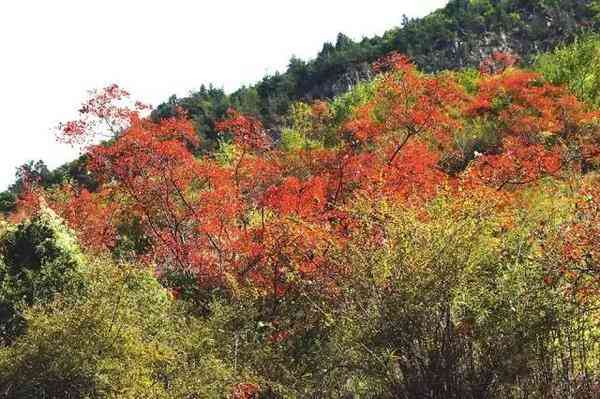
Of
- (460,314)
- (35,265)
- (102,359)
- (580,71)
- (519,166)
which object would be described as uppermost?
(35,265)

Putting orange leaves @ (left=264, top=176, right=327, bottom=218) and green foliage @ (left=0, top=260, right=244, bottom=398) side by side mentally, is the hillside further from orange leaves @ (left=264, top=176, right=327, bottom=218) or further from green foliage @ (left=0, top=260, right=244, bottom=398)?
green foliage @ (left=0, top=260, right=244, bottom=398)

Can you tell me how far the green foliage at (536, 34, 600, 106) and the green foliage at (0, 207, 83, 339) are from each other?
30.0 metres

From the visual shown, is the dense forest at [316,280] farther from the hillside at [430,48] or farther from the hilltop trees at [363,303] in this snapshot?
the hillside at [430,48]

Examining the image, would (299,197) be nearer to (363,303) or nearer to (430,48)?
(363,303)

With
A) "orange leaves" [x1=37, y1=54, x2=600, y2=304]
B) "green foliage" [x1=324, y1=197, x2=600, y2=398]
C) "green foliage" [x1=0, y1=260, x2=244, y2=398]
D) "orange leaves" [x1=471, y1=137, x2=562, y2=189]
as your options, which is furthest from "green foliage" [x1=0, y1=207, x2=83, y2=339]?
"orange leaves" [x1=471, y1=137, x2=562, y2=189]

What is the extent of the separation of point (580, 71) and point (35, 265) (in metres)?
33.5

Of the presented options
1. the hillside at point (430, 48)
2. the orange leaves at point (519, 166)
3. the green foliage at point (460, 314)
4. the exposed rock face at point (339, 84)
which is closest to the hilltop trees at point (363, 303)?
the green foliage at point (460, 314)

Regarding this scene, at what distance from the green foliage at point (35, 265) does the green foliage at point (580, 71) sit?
98.5ft

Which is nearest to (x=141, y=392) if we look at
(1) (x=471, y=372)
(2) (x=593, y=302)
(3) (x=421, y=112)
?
(1) (x=471, y=372)

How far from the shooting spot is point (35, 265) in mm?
15266

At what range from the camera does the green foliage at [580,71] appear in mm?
37344

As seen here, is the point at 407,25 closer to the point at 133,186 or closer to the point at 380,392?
the point at 133,186

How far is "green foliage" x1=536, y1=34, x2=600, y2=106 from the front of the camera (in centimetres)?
3734

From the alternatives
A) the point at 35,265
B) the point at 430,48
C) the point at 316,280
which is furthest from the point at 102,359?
the point at 430,48
